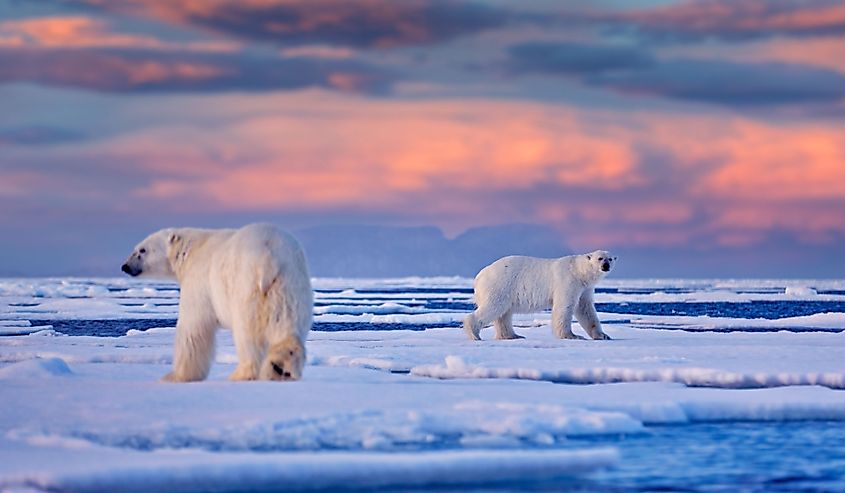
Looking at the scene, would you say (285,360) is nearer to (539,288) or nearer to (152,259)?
(152,259)

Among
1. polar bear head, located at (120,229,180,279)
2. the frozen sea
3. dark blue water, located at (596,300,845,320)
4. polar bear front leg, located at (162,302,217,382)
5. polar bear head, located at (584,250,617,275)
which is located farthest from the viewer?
dark blue water, located at (596,300,845,320)

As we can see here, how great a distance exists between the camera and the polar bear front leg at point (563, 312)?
634 inches

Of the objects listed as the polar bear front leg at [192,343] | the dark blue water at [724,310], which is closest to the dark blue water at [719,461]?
the polar bear front leg at [192,343]

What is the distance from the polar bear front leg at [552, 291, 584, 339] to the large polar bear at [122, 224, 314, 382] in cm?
751

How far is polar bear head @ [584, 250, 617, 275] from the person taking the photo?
1598 cm

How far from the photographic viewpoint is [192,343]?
30.8 feet

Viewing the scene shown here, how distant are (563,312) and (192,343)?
7750 millimetres

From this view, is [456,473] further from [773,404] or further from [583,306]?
[583,306]

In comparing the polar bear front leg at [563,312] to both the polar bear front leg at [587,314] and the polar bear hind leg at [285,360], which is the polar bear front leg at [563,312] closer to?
the polar bear front leg at [587,314]

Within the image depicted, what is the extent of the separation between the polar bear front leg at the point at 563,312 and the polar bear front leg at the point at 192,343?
756 centimetres

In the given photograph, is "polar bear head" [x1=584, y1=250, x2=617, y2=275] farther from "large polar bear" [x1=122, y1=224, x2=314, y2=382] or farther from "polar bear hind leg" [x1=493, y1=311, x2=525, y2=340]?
"large polar bear" [x1=122, y1=224, x2=314, y2=382]

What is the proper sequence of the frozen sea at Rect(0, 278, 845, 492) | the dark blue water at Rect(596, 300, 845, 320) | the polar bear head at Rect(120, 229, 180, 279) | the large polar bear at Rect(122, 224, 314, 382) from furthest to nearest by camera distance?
the dark blue water at Rect(596, 300, 845, 320) < the polar bear head at Rect(120, 229, 180, 279) < the large polar bear at Rect(122, 224, 314, 382) < the frozen sea at Rect(0, 278, 845, 492)

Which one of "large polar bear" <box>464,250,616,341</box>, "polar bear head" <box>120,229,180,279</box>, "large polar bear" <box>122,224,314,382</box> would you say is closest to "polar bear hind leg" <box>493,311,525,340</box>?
"large polar bear" <box>464,250,616,341</box>

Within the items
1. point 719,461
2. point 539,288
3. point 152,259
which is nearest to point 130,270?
point 152,259
